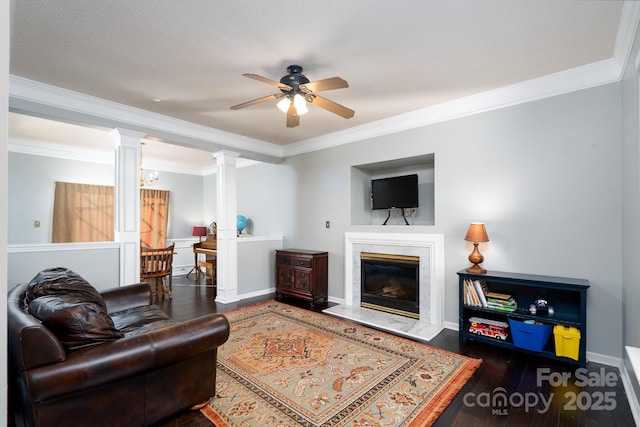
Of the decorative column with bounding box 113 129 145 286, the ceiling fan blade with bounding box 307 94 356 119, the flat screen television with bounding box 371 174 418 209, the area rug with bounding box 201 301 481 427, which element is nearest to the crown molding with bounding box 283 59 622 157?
the flat screen television with bounding box 371 174 418 209

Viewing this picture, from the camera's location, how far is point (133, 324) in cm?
244

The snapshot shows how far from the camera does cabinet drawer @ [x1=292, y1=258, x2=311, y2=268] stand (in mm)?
4578

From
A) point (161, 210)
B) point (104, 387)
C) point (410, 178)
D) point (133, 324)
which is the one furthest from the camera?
point (161, 210)

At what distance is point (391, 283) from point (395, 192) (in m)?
1.26

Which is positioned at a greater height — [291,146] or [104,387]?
[291,146]

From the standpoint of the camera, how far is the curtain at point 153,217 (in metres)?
6.91

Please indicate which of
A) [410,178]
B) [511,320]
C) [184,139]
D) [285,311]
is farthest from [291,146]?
[511,320]

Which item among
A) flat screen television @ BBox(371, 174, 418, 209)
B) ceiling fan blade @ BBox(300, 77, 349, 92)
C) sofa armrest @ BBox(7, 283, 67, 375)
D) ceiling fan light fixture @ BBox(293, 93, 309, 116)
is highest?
ceiling fan blade @ BBox(300, 77, 349, 92)

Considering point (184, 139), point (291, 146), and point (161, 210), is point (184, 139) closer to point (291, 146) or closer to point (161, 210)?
point (291, 146)

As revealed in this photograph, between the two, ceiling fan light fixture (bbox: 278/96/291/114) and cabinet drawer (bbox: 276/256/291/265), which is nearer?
ceiling fan light fixture (bbox: 278/96/291/114)

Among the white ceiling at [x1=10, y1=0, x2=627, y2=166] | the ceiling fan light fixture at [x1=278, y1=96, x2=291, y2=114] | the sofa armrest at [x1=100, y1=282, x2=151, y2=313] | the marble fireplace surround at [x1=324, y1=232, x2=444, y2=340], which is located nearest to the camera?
the white ceiling at [x1=10, y1=0, x2=627, y2=166]

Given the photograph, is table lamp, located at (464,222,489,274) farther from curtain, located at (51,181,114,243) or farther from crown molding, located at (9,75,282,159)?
curtain, located at (51,181,114,243)

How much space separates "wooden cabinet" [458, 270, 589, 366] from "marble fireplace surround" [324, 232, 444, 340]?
43cm

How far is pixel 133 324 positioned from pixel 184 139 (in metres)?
2.63
